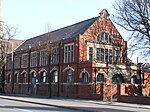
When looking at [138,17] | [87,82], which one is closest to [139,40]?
[138,17]

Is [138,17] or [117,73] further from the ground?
[138,17]

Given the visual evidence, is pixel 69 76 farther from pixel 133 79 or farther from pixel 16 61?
pixel 16 61

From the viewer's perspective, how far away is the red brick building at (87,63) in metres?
45.0

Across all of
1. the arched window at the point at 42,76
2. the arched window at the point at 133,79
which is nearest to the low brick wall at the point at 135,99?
the arched window at the point at 133,79

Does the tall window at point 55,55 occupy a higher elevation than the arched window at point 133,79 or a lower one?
higher

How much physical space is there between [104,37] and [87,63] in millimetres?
7449

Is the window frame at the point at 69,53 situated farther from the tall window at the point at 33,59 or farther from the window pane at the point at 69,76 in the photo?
the tall window at the point at 33,59

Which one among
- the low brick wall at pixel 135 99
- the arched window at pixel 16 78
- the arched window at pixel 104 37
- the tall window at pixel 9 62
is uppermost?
the arched window at pixel 104 37

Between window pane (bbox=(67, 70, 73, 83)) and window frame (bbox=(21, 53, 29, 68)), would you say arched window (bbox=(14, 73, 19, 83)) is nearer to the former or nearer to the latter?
window frame (bbox=(21, 53, 29, 68))

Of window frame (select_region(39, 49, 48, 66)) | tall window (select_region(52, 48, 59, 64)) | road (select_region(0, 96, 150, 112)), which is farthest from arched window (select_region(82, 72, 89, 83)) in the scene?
road (select_region(0, 96, 150, 112))

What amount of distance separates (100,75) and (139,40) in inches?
445

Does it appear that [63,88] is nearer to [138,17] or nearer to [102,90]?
[102,90]

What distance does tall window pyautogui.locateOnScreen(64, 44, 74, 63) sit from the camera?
49584mm

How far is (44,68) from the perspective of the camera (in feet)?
185
